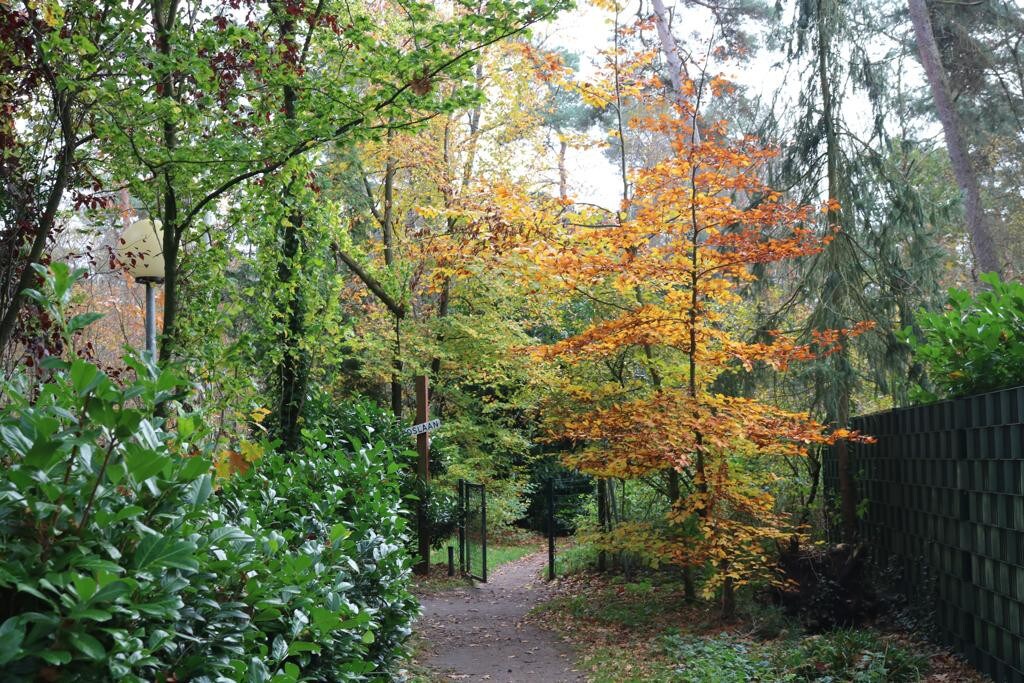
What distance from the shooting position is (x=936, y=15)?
14102 mm

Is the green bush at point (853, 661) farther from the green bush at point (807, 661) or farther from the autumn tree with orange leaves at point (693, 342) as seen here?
the autumn tree with orange leaves at point (693, 342)

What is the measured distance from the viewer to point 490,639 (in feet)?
31.6

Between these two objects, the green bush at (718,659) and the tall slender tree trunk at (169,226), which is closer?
the tall slender tree trunk at (169,226)

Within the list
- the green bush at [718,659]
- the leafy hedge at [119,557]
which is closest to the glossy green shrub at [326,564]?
the leafy hedge at [119,557]

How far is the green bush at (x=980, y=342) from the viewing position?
6402mm

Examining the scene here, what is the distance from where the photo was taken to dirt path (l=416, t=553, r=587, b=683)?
7996 mm

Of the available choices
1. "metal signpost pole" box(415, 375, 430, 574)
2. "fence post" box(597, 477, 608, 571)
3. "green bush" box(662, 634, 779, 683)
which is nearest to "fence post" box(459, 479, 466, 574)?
"metal signpost pole" box(415, 375, 430, 574)

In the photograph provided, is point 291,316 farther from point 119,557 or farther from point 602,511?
point 602,511

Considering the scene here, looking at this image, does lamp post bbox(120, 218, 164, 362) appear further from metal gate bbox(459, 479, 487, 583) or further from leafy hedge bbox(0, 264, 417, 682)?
metal gate bbox(459, 479, 487, 583)

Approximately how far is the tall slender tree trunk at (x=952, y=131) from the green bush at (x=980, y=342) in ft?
20.2

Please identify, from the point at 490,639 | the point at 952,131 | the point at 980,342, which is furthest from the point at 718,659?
the point at 952,131

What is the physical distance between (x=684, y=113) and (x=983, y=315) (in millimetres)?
3953

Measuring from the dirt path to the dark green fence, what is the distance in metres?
3.05

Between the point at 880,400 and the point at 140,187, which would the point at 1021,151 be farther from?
the point at 140,187
